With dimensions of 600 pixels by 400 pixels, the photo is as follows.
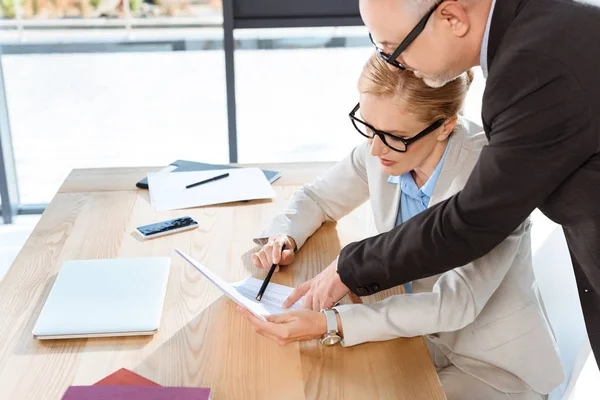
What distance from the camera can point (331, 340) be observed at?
1210 millimetres

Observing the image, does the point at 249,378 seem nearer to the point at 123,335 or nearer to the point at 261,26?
the point at 123,335

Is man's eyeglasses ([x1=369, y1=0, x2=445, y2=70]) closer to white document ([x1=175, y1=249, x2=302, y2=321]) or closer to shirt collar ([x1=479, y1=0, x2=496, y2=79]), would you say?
shirt collar ([x1=479, y1=0, x2=496, y2=79])

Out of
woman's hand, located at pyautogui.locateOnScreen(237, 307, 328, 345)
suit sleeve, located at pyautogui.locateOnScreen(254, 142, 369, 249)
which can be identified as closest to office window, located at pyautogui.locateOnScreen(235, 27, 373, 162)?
suit sleeve, located at pyautogui.locateOnScreen(254, 142, 369, 249)

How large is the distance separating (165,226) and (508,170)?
2.97 feet

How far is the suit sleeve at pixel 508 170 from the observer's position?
3.08 ft

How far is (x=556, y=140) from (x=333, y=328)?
51 cm

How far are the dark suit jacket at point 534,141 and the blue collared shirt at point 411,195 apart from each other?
29 centimetres

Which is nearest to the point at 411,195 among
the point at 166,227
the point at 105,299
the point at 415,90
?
the point at 415,90

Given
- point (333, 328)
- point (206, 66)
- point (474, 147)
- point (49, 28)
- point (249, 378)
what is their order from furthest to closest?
point (206, 66)
point (49, 28)
point (474, 147)
point (333, 328)
point (249, 378)

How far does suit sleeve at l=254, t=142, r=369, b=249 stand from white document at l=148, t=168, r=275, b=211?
0.52 feet

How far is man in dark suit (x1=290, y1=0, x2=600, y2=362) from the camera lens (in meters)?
0.94

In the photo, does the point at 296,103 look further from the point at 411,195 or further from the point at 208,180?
the point at 411,195

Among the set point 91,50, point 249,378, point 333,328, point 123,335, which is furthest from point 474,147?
point 91,50

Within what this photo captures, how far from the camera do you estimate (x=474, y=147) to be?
4.68 feet
